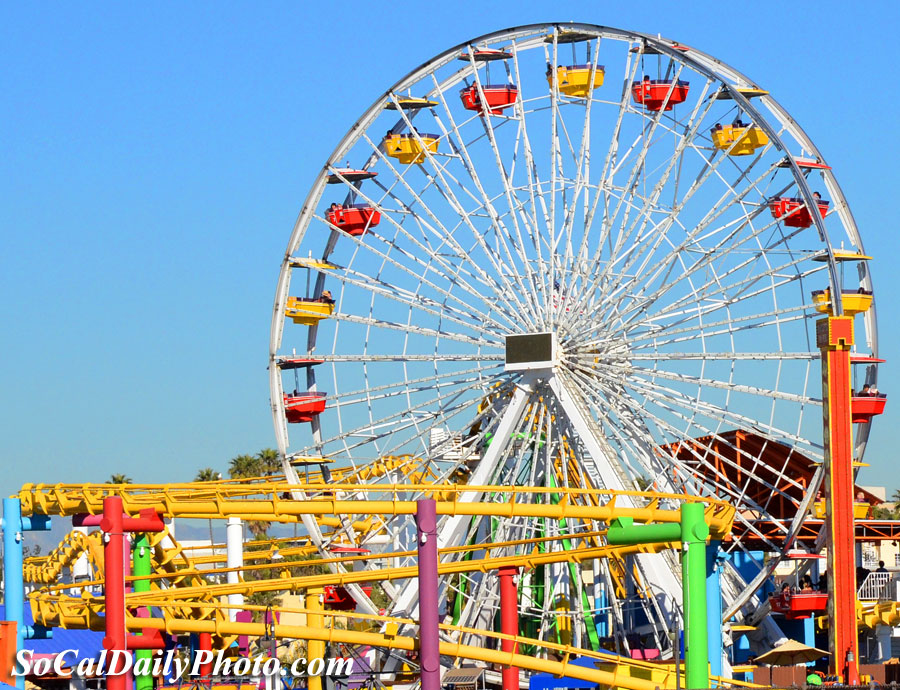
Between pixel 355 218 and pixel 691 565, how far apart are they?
17.6 metres

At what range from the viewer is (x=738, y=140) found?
129 ft

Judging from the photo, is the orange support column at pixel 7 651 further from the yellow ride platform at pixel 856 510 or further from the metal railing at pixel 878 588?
the metal railing at pixel 878 588

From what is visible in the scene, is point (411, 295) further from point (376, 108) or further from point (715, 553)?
point (715, 553)

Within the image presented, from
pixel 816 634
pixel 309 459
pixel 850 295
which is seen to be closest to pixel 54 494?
pixel 309 459

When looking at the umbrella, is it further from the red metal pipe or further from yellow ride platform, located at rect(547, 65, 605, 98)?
the red metal pipe

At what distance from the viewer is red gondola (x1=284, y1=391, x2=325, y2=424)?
41312mm

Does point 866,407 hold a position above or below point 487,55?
below

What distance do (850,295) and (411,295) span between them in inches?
413

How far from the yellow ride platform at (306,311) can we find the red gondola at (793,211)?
461 inches

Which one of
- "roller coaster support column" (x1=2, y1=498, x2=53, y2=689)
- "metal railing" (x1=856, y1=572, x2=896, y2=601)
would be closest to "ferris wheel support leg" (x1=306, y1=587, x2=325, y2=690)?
"roller coaster support column" (x1=2, y1=498, x2=53, y2=689)

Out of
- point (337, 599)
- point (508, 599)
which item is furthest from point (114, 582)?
point (337, 599)

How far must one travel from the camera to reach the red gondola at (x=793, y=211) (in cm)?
3791

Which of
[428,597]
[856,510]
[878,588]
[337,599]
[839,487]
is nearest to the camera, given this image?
[428,597]

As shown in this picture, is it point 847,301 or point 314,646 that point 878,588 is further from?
point 314,646
